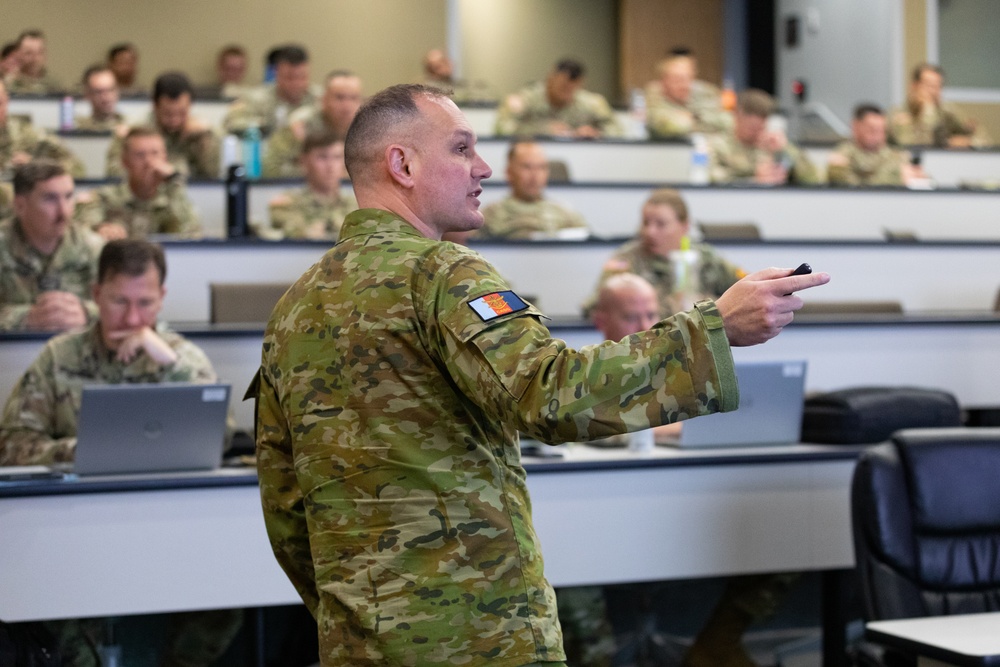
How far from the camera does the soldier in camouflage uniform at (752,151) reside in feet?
22.0

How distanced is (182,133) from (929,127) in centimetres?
497

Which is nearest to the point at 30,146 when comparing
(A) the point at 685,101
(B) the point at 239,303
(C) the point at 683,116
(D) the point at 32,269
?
(D) the point at 32,269

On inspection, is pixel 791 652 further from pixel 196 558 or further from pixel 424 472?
pixel 424 472

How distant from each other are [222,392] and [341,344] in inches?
49.2

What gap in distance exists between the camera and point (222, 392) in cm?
253

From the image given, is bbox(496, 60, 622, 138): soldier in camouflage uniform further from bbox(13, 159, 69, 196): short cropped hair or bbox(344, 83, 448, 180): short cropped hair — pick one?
bbox(344, 83, 448, 180): short cropped hair

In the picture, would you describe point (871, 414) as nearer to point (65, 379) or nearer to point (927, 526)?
point (927, 526)

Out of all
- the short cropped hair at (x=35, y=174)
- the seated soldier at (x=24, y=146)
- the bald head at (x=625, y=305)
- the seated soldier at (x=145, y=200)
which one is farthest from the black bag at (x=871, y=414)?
the seated soldier at (x=24, y=146)

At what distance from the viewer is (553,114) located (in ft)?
25.0

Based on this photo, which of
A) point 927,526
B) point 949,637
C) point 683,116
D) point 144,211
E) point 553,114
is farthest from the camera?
point 553,114

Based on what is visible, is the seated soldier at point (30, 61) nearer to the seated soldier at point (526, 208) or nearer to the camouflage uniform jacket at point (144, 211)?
the camouflage uniform jacket at point (144, 211)

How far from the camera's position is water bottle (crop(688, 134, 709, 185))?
6.11 m

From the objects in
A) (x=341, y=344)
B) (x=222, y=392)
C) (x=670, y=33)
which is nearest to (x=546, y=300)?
(x=222, y=392)

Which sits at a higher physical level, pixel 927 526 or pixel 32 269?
pixel 32 269
